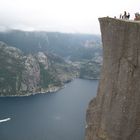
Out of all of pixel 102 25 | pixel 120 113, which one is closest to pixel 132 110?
pixel 120 113

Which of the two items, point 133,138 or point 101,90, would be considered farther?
point 101,90

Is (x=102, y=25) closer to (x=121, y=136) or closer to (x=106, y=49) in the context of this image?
(x=106, y=49)

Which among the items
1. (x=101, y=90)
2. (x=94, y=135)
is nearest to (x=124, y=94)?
(x=101, y=90)

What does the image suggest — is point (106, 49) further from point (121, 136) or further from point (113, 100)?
point (121, 136)

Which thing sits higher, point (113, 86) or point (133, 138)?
point (113, 86)

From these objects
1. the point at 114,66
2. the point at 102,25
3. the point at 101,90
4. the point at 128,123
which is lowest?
the point at 128,123

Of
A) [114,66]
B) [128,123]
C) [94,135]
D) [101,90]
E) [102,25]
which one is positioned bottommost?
[94,135]
